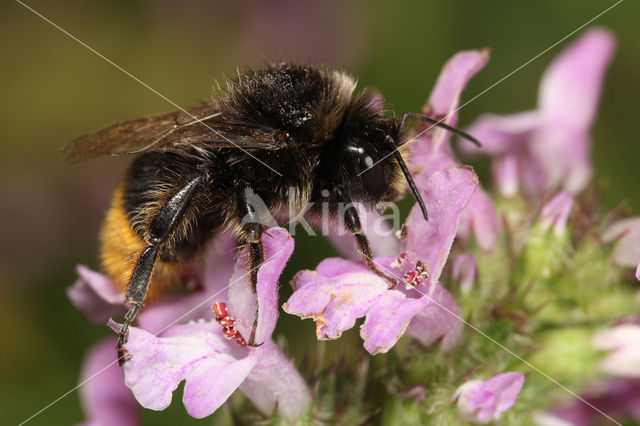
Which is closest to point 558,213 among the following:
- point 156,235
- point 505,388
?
point 505,388

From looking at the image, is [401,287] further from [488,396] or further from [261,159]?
[261,159]

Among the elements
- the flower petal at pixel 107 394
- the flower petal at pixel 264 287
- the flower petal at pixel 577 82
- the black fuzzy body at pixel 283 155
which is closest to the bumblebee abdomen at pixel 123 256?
the black fuzzy body at pixel 283 155

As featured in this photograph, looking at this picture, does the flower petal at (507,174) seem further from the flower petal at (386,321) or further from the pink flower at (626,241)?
the flower petal at (386,321)

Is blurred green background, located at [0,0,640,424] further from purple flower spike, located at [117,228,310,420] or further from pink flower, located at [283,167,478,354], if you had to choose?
pink flower, located at [283,167,478,354]

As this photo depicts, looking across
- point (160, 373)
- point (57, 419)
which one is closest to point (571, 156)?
point (160, 373)

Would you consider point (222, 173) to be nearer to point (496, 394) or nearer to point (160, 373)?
point (160, 373)
